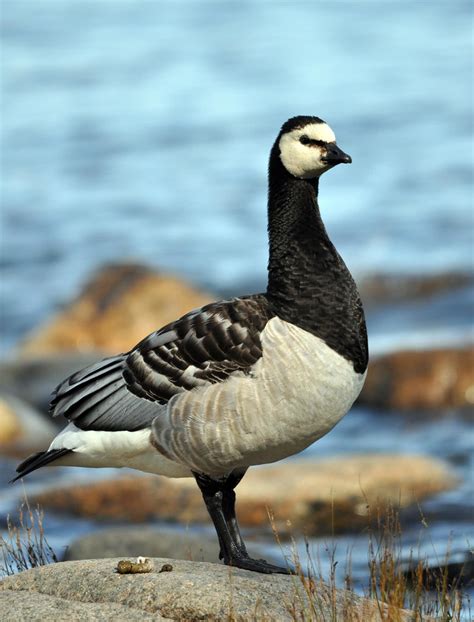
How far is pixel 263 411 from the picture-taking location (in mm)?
7520

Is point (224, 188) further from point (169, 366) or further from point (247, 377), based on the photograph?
point (247, 377)

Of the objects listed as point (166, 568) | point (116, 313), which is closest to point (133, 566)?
point (166, 568)

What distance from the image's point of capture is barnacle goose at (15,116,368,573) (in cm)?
759

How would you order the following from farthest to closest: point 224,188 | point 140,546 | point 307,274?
1. point 224,188
2. point 140,546
3. point 307,274

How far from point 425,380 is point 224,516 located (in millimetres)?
8797

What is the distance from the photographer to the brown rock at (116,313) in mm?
19109

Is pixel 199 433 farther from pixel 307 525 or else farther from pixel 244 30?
pixel 244 30

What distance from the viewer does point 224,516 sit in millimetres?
8297

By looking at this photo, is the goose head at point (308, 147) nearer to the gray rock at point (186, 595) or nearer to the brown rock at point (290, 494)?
the gray rock at point (186, 595)

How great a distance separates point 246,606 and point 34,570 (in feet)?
4.50

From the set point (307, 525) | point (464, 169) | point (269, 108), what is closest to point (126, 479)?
point (307, 525)

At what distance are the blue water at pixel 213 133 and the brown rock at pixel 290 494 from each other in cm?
894

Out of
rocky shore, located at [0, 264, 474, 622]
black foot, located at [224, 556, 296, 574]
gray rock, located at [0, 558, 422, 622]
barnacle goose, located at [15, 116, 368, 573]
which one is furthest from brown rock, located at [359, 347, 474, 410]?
gray rock, located at [0, 558, 422, 622]

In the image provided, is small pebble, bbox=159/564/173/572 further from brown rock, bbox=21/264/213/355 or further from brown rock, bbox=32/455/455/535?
brown rock, bbox=21/264/213/355
